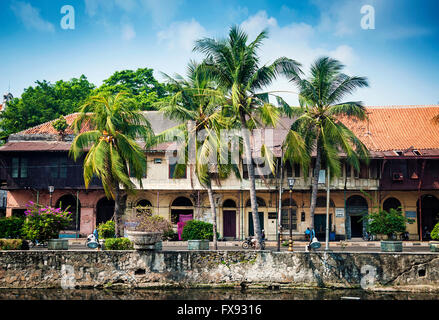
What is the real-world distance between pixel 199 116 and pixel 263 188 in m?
9.84

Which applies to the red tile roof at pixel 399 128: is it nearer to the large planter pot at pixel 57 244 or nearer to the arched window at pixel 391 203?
the arched window at pixel 391 203

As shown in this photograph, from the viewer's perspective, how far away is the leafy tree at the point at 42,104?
125 feet

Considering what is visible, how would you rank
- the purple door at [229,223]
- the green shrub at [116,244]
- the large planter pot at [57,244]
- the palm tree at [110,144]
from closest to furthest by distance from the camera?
the large planter pot at [57,244] → the green shrub at [116,244] → the palm tree at [110,144] → the purple door at [229,223]

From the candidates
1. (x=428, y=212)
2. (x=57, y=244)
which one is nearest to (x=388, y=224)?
(x=428, y=212)

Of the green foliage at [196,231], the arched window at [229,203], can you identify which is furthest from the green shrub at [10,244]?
the arched window at [229,203]

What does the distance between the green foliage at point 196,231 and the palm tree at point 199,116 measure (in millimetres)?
5447

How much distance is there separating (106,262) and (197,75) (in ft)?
34.0

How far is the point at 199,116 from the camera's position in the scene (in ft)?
73.2

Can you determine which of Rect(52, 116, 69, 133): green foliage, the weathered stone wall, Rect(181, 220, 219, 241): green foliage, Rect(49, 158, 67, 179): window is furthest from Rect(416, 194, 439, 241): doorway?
Rect(52, 116, 69, 133): green foliage

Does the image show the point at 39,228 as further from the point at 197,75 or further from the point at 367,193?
the point at 367,193

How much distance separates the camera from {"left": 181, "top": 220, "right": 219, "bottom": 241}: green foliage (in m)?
27.6

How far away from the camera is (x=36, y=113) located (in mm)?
38750

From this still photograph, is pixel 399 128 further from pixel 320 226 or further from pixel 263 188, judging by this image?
pixel 263 188

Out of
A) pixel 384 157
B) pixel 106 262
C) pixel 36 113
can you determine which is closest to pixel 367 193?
pixel 384 157
